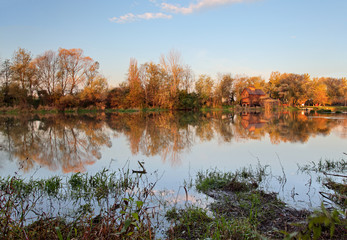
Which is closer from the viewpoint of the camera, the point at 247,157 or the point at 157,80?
the point at 247,157

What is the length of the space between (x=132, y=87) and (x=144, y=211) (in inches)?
1646

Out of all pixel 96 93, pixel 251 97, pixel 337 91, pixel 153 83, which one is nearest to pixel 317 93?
pixel 251 97

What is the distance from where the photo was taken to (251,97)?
2003 inches

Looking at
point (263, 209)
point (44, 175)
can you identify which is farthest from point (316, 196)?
point (44, 175)

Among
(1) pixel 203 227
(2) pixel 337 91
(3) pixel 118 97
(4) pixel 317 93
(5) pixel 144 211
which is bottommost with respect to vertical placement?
(1) pixel 203 227

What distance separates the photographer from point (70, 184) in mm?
4527

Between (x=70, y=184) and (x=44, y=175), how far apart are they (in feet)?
3.39

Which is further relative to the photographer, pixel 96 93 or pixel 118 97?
pixel 118 97

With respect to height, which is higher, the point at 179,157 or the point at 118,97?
the point at 118,97

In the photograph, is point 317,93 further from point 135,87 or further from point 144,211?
point 144,211

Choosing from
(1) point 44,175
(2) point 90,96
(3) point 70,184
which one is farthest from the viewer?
(2) point 90,96

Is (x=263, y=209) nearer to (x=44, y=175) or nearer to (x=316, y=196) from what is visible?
(x=316, y=196)

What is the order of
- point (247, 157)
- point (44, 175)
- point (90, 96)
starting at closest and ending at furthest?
point (44, 175) < point (247, 157) < point (90, 96)

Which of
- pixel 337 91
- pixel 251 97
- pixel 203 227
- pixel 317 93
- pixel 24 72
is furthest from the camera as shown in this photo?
pixel 337 91
